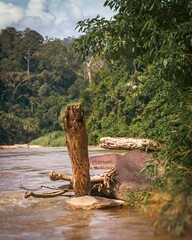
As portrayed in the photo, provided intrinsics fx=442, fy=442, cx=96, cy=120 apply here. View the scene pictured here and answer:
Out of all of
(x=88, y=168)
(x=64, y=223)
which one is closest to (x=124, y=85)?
(x=88, y=168)

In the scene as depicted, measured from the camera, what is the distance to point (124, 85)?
36875 mm

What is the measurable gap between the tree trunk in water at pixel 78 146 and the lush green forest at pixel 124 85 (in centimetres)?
94

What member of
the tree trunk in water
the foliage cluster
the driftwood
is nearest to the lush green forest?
the foliage cluster

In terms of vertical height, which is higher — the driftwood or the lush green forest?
the lush green forest

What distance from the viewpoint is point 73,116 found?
280 inches

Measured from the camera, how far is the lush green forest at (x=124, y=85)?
212 inches

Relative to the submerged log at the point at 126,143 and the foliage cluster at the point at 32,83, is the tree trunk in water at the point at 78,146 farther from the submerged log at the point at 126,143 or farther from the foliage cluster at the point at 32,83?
the foliage cluster at the point at 32,83

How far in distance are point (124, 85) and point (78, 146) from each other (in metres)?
30.0

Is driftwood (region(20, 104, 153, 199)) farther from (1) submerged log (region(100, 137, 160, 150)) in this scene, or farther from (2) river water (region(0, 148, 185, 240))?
(2) river water (region(0, 148, 185, 240))

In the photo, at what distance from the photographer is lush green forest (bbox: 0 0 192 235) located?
538cm

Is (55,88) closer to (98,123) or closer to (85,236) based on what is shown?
(98,123)

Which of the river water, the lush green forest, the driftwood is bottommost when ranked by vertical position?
the river water

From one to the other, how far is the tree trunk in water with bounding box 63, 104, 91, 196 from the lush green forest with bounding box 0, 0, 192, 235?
941 mm

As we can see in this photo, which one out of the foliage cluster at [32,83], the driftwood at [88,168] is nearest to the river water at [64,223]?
the driftwood at [88,168]
